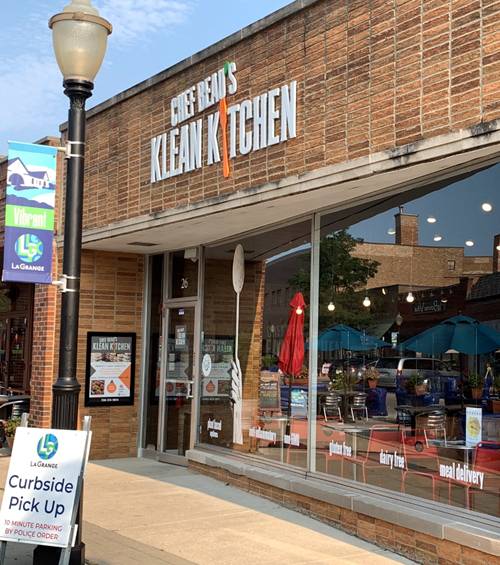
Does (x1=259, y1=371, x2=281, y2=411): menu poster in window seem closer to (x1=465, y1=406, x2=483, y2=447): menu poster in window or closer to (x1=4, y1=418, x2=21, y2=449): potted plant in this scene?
(x1=465, y1=406, x2=483, y2=447): menu poster in window

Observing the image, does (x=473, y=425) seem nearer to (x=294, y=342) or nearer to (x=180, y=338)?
(x=294, y=342)

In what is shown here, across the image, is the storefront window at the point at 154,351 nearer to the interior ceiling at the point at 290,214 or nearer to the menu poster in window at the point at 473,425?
the interior ceiling at the point at 290,214

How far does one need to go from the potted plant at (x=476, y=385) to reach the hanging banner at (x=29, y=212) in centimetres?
344

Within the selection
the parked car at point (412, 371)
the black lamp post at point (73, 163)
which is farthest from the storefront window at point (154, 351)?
the black lamp post at point (73, 163)

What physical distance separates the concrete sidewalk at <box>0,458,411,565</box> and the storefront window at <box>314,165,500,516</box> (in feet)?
2.56

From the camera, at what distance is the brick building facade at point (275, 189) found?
19.3ft

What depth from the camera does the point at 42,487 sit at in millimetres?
5551

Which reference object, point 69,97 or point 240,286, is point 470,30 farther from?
point 240,286

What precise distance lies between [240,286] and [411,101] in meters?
4.06

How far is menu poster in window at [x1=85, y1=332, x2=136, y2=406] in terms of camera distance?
36.9ft

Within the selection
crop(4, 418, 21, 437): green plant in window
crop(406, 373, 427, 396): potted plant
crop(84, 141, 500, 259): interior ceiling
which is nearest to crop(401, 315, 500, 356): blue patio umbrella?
crop(406, 373, 427, 396): potted plant

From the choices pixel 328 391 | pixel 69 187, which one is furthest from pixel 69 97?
pixel 328 391

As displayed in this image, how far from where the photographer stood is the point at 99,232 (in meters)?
10.3

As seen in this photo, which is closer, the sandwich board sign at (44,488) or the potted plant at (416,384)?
the sandwich board sign at (44,488)
